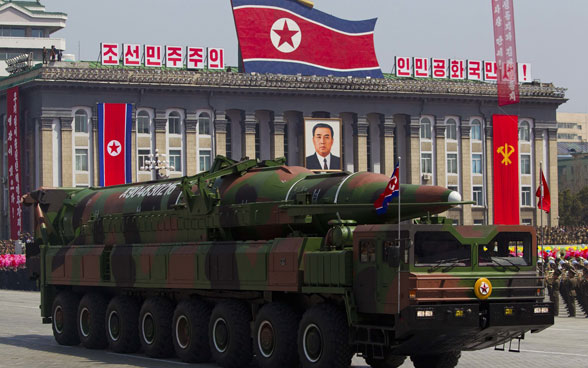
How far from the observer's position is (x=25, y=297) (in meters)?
53.9

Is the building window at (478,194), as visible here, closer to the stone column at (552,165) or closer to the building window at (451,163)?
the building window at (451,163)

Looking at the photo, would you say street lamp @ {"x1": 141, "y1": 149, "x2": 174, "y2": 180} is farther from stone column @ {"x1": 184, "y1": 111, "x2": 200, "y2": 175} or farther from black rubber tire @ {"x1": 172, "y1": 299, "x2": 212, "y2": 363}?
black rubber tire @ {"x1": 172, "y1": 299, "x2": 212, "y2": 363}

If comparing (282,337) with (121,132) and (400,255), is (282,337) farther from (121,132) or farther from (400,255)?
(121,132)

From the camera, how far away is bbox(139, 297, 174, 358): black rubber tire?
77.6 ft

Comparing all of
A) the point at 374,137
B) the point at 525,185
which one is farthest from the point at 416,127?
the point at 525,185

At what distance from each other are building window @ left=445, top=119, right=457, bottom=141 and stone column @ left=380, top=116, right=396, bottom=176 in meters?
5.39

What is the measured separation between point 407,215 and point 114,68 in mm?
77834

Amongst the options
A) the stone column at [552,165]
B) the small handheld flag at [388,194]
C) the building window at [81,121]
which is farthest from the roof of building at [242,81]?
the small handheld flag at [388,194]

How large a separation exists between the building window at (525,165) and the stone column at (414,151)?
1032cm

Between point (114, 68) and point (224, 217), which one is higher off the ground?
point (114, 68)

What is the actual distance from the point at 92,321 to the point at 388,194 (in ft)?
29.9

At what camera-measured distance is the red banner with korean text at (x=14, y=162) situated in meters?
88.6

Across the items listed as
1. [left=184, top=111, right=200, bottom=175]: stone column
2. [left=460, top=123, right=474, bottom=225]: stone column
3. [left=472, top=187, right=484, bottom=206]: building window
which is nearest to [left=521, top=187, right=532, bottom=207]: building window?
[left=472, top=187, right=484, bottom=206]: building window

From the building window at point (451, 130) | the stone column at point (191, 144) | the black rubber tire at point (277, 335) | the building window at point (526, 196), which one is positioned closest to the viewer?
the black rubber tire at point (277, 335)
